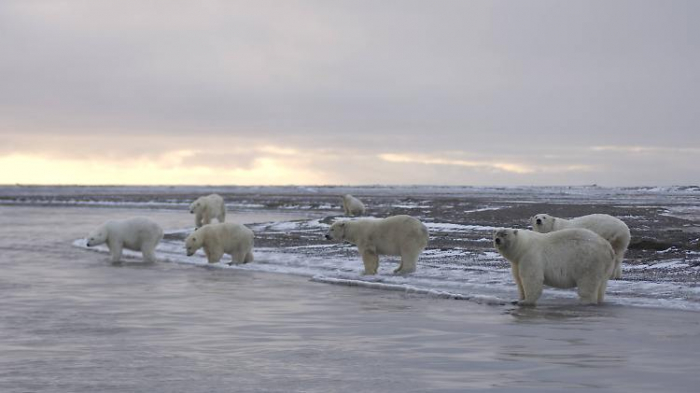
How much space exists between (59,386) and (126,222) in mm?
14165

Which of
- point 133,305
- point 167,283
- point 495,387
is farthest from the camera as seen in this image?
point 167,283

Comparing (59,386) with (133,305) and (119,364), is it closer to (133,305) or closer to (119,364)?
(119,364)

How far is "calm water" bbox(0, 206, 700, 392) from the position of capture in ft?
26.8

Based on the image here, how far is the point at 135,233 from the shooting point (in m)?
21.6

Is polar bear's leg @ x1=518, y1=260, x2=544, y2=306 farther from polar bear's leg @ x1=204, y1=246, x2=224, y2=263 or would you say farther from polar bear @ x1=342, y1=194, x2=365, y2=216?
polar bear @ x1=342, y1=194, x2=365, y2=216

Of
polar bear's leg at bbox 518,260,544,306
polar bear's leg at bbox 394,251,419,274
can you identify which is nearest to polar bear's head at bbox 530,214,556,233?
polar bear's leg at bbox 394,251,419,274

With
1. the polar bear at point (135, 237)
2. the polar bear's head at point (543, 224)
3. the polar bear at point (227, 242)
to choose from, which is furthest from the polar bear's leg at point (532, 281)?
the polar bear at point (135, 237)

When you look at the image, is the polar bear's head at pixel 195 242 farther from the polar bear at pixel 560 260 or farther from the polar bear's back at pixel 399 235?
the polar bear at pixel 560 260

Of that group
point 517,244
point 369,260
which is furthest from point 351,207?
point 517,244

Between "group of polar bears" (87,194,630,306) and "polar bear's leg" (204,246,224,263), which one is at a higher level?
"group of polar bears" (87,194,630,306)

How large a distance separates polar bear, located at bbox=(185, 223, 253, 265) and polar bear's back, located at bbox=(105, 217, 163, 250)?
1.39 meters

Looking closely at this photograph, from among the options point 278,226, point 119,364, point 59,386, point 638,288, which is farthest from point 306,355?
point 278,226

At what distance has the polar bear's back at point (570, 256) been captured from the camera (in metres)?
12.8

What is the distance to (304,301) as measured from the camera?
1397cm
